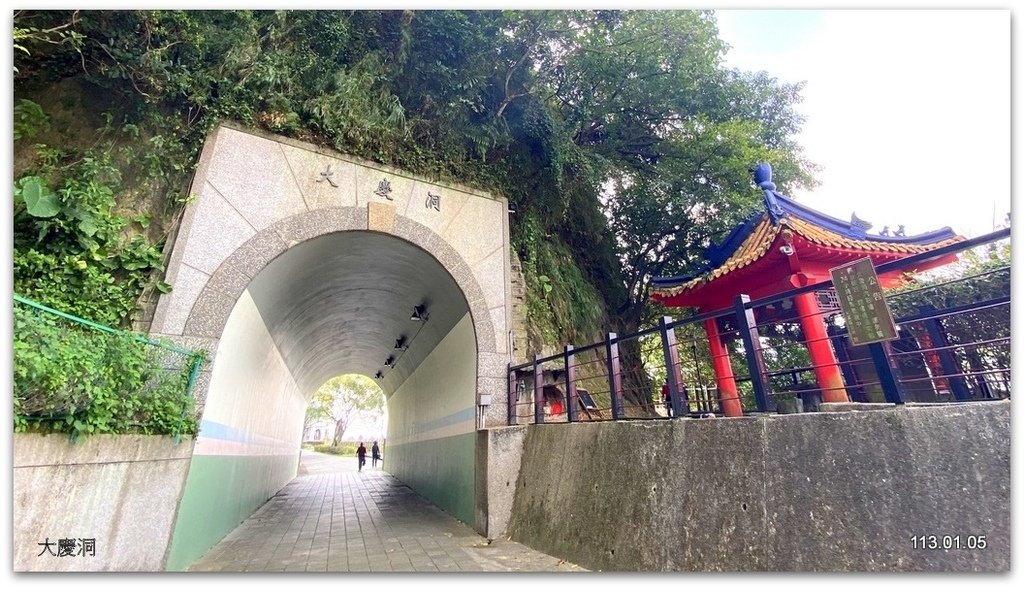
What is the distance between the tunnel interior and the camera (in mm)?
5367

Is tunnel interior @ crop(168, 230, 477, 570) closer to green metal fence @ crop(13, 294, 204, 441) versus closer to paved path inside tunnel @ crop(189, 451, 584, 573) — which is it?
Result: paved path inside tunnel @ crop(189, 451, 584, 573)

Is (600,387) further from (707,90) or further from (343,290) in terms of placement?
(707,90)

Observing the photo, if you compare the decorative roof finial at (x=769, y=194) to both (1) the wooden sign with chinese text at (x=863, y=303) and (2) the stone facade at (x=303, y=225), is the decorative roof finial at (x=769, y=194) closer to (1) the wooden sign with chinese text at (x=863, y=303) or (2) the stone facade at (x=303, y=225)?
(1) the wooden sign with chinese text at (x=863, y=303)

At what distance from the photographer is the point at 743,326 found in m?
3.88

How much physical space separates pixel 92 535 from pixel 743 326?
17.1 ft

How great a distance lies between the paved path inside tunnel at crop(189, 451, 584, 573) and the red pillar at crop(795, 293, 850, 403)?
3898mm

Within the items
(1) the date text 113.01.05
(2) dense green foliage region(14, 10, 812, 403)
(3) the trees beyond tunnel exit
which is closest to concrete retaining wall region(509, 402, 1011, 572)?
(1) the date text 113.01.05

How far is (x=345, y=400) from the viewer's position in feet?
116

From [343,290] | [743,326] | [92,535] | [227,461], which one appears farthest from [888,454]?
[343,290]

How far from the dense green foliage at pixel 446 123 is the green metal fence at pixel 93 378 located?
873 mm

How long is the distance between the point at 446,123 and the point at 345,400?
32.0 metres

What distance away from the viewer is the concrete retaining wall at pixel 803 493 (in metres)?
2.53

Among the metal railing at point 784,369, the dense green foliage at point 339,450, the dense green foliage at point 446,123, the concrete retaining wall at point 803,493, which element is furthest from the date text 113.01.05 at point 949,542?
the dense green foliage at point 339,450

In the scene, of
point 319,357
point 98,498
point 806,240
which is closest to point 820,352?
point 806,240
